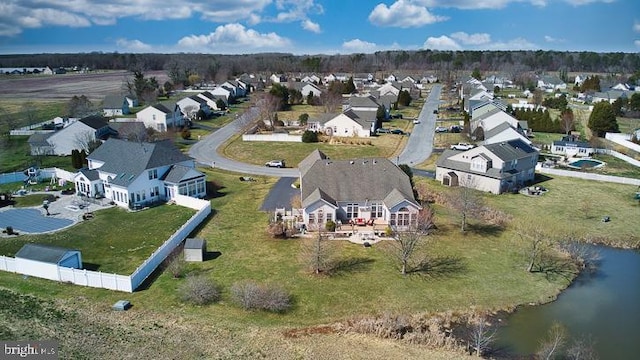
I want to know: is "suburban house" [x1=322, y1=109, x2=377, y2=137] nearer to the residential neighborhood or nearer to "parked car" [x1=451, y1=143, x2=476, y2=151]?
the residential neighborhood

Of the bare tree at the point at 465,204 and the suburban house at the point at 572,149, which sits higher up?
the suburban house at the point at 572,149

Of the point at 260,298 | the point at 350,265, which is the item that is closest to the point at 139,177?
the point at 260,298

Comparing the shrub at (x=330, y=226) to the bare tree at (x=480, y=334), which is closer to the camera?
the bare tree at (x=480, y=334)

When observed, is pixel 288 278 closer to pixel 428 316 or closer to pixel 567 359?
pixel 428 316

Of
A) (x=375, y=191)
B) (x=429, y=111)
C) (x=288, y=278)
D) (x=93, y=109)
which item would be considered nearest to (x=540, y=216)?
(x=375, y=191)

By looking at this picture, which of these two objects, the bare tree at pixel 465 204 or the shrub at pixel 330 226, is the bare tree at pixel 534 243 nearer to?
the bare tree at pixel 465 204

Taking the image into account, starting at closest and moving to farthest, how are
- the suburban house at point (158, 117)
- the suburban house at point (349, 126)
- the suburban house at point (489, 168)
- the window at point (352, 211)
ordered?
the window at point (352, 211) < the suburban house at point (489, 168) < the suburban house at point (349, 126) < the suburban house at point (158, 117)

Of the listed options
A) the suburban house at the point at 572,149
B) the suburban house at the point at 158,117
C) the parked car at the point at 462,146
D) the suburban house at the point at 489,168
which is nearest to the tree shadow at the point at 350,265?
the suburban house at the point at 489,168

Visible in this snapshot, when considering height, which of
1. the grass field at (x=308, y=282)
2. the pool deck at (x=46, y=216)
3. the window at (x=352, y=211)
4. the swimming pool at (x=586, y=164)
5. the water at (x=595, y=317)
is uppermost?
the swimming pool at (x=586, y=164)
